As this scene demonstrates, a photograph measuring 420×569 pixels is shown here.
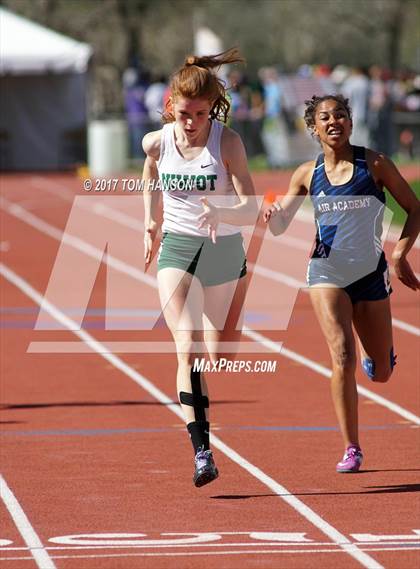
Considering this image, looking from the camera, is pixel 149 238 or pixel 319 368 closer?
pixel 149 238

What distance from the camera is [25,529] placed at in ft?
25.7

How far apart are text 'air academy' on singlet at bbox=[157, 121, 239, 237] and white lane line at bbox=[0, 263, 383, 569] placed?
1390 millimetres

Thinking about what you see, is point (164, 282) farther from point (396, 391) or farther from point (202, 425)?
point (396, 391)

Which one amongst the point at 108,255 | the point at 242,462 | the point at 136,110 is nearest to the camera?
the point at 242,462

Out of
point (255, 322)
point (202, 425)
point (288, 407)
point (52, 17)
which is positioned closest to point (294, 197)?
point (202, 425)

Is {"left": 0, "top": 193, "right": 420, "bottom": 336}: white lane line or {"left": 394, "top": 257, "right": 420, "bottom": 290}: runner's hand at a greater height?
{"left": 394, "top": 257, "right": 420, "bottom": 290}: runner's hand

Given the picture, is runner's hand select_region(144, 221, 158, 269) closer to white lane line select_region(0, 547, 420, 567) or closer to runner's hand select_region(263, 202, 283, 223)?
runner's hand select_region(263, 202, 283, 223)

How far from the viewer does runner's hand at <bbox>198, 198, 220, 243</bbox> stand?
27.3ft

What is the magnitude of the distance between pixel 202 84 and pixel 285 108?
Answer: 98.4 feet

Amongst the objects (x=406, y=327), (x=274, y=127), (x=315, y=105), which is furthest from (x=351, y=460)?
(x=274, y=127)

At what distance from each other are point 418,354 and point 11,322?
4.57 meters

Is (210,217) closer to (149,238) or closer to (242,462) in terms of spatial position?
(149,238)

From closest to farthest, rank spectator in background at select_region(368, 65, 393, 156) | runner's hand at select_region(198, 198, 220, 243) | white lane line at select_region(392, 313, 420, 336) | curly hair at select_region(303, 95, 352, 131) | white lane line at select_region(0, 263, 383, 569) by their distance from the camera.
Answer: white lane line at select_region(0, 263, 383, 569) → runner's hand at select_region(198, 198, 220, 243) → curly hair at select_region(303, 95, 352, 131) → white lane line at select_region(392, 313, 420, 336) → spectator in background at select_region(368, 65, 393, 156)

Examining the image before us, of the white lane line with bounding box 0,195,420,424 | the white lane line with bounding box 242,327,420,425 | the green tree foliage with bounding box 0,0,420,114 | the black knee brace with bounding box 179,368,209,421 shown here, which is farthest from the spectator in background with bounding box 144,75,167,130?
the black knee brace with bounding box 179,368,209,421
